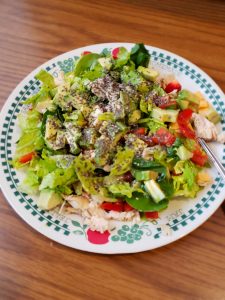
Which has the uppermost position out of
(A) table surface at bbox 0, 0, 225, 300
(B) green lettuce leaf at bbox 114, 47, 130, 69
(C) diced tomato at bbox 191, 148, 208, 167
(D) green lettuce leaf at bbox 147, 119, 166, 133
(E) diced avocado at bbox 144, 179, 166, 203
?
(B) green lettuce leaf at bbox 114, 47, 130, 69

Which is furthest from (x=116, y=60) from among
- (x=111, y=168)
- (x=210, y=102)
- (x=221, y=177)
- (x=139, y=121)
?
(x=221, y=177)

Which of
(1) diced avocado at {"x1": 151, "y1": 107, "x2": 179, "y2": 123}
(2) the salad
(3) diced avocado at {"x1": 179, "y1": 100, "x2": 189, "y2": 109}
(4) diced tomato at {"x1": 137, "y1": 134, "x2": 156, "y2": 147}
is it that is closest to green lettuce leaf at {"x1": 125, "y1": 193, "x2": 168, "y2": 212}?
(2) the salad

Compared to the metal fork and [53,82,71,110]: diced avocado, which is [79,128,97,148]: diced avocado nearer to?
[53,82,71,110]: diced avocado

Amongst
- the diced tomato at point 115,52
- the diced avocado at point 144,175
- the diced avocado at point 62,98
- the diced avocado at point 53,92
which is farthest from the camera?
the diced tomato at point 115,52

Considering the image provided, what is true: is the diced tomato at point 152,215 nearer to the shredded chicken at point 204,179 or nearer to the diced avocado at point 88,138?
the shredded chicken at point 204,179

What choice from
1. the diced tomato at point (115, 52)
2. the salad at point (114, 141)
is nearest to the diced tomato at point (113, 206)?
the salad at point (114, 141)

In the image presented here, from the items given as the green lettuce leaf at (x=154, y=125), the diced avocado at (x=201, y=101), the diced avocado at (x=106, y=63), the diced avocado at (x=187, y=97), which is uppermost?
the diced avocado at (x=106, y=63)
